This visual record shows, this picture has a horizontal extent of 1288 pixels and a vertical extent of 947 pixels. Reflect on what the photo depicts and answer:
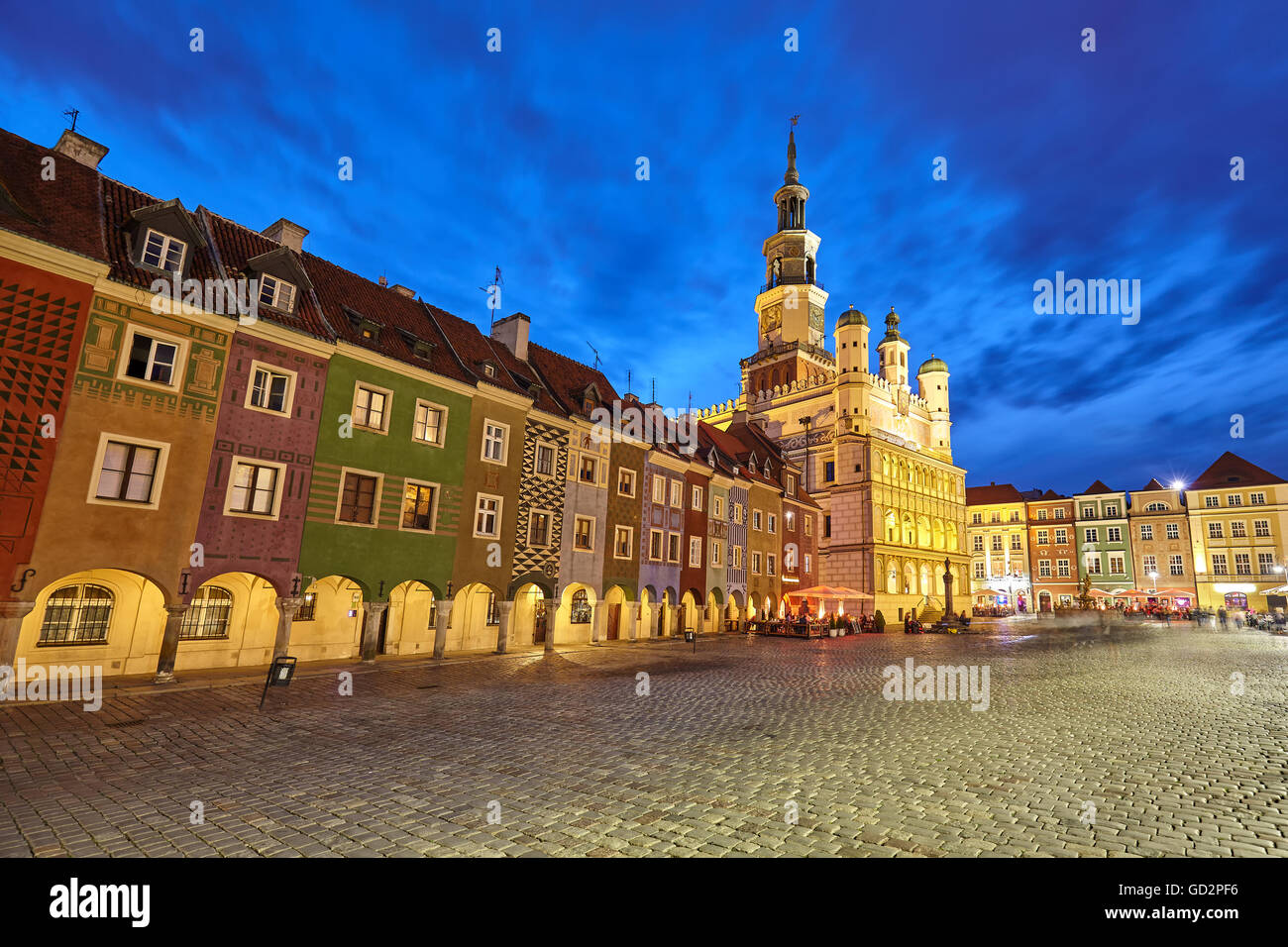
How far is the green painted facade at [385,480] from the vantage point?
62.8ft

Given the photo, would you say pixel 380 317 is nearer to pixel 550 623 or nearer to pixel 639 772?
pixel 550 623

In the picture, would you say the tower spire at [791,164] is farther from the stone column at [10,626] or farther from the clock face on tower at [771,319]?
the stone column at [10,626]

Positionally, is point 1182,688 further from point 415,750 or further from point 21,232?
point 21,232

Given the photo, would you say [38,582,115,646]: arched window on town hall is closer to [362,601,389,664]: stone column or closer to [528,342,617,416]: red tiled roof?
[362,601,389,664]: stone column

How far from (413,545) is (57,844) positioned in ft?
51.5

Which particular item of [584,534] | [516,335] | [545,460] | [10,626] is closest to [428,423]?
[545,460]

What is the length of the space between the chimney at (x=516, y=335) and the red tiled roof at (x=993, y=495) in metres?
76.1

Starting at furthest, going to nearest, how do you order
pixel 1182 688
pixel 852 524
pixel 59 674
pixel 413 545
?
pixel 852 524, pixel 413 545, pixel 1182 688, pixel 59 674

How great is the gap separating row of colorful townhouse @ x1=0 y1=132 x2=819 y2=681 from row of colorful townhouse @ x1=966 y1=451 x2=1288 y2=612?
66.0 meters

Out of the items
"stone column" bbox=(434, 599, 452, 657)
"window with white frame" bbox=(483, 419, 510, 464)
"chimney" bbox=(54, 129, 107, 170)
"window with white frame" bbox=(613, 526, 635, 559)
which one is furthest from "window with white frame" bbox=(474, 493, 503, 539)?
"chimney" bbox=(54, 129, 107, 170)

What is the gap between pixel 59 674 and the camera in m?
15.0

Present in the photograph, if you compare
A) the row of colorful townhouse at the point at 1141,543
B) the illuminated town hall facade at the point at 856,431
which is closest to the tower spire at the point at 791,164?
the illuminated town hall facade at the point at 856,431

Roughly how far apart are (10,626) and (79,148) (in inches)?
546
